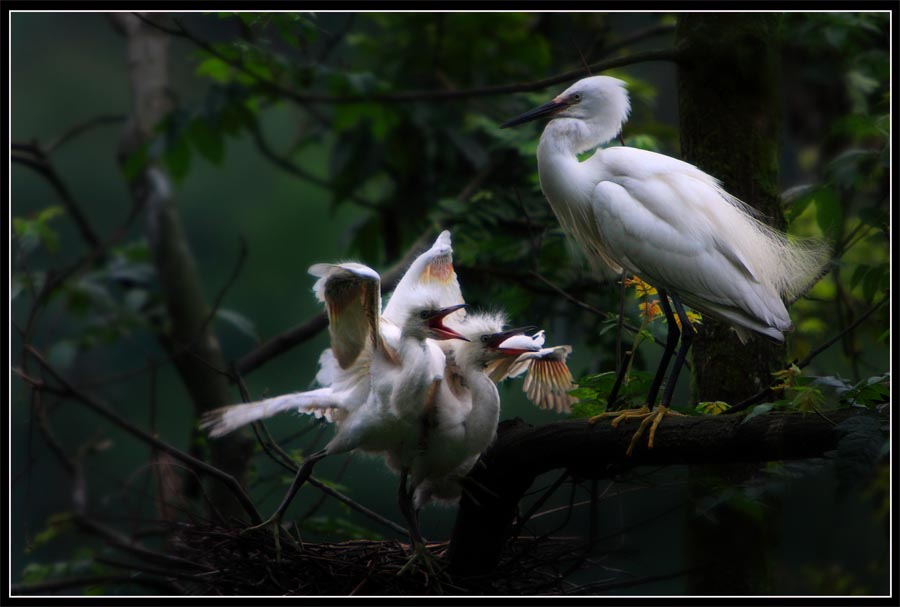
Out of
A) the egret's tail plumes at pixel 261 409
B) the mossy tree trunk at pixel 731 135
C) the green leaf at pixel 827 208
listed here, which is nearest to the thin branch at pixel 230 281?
the egret's tail plumes at pixel 261 409

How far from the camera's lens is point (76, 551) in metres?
3.91

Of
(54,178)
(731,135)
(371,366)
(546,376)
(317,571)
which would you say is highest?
(54,178)

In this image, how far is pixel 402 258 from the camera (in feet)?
13.7

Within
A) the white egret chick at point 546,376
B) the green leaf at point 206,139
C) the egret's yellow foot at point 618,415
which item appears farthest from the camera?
the green leaf at point 206,139

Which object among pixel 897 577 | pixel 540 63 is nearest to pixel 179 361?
pixel 540 63

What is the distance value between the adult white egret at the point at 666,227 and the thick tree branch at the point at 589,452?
15 centimetres

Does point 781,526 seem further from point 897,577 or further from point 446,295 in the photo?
point 446,295

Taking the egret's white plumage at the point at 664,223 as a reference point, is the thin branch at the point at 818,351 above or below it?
below

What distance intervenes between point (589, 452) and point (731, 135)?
117 cm

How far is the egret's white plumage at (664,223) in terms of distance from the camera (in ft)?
7.77

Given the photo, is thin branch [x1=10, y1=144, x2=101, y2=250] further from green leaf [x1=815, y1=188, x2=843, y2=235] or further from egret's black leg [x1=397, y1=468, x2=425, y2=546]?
green leaf [x1=815, y1=188, x2=843, y2=235]

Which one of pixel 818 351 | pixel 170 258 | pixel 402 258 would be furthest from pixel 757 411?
pixel 170 258

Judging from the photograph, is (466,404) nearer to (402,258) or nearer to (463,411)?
(463,411)

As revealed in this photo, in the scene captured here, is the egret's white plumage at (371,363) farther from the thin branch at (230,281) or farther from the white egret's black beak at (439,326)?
the thin branch at (230,281)
